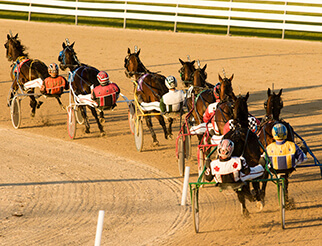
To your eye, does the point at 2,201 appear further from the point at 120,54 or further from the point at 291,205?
Answer: the point at 120,54

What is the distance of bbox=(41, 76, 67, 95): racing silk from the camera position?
1383 centimetres

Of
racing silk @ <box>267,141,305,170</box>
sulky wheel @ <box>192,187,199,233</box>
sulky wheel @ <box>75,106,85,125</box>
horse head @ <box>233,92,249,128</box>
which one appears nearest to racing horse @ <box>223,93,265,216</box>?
horse head @ <box>233,92,249,128</box>

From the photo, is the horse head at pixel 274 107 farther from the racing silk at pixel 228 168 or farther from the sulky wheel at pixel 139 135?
the sulky wheel at pixel 139 135

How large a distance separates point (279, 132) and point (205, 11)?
1748 centimetres

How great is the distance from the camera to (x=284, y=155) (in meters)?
8.92

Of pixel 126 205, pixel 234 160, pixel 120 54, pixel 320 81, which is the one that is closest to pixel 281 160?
pixel 234 160

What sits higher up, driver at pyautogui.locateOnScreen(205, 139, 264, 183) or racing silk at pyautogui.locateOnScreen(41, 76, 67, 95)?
racing silk at pyautogui.locateOnScreen(41, 76, 67, 95)

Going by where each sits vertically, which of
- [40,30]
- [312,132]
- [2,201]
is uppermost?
[40,30]

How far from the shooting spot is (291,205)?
9430 millimetres

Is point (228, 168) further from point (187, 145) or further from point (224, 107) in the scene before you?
point (187, 145)

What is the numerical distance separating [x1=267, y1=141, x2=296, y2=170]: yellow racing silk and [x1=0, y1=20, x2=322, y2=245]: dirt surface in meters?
0.81

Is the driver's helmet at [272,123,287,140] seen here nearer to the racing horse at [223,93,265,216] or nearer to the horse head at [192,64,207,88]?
the racing horse at [223,93,265,216]

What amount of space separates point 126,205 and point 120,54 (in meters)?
13.8

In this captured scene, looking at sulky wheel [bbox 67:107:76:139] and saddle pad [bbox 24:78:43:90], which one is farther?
saddle pad [bbox 24:78:43:90]
